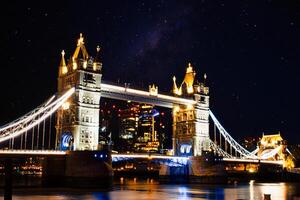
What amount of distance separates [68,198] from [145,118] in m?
101

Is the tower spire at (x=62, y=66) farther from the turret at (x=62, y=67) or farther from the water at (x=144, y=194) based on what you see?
the water at (x=144, y=194)

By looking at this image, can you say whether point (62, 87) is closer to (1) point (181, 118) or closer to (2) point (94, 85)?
(2) point (94, 85)

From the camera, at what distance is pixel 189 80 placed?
251 feet

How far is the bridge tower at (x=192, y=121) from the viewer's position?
72250 mm

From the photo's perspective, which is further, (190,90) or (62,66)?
(190,90)

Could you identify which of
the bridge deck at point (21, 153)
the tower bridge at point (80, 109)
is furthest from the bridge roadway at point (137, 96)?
the bridge deck at point (21, 153)

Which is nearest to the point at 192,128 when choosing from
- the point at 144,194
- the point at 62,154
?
the point at 62,154

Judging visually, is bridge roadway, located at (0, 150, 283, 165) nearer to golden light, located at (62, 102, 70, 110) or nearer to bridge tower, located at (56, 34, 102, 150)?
bridge tower, located at (56, 34, 102, 150)

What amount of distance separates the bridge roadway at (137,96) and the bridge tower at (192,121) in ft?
6.55

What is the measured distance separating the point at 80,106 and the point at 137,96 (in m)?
10.7

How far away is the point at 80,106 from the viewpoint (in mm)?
55625

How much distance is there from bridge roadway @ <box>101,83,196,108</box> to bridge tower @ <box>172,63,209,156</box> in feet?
6.55

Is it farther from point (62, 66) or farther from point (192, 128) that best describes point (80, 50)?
point (192, 128)

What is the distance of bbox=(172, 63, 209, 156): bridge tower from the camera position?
72250 millimetres
